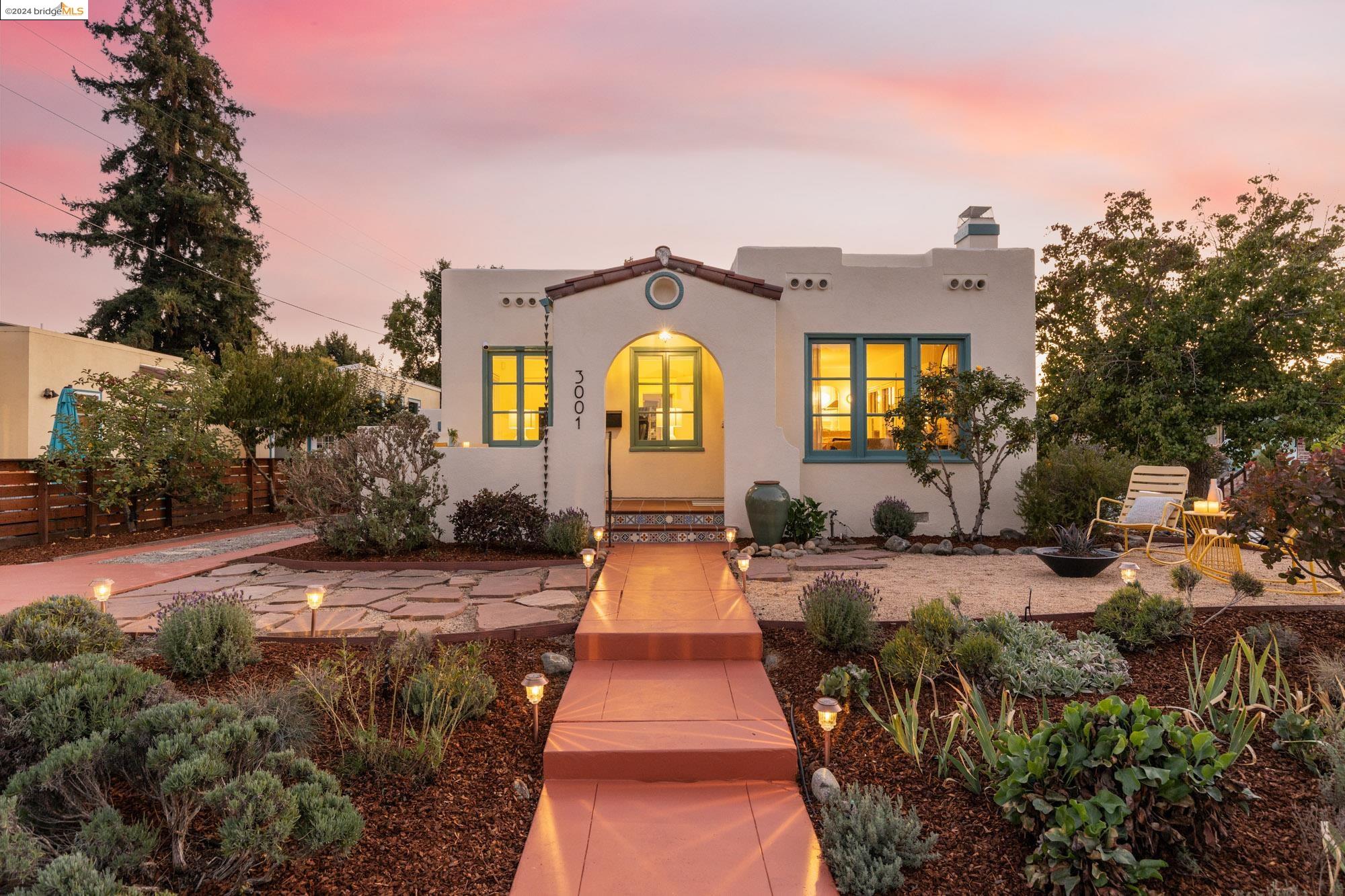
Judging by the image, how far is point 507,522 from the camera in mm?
8008

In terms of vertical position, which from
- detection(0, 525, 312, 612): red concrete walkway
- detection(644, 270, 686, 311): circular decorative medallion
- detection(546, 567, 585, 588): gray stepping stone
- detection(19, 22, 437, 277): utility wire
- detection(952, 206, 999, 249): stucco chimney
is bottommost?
detection(0, 525, 312, 612): red concrete walkway

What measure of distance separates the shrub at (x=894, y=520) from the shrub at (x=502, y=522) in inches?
179

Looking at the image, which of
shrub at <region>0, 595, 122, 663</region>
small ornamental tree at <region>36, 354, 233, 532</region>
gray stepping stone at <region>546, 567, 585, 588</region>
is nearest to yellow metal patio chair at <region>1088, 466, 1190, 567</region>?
gray stepping stone at <region>546, 567, 585, 588</region>

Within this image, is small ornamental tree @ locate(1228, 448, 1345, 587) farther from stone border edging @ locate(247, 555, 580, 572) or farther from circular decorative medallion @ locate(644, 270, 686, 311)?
circular decorative medallion @ locate(644, 270, 686, 311)

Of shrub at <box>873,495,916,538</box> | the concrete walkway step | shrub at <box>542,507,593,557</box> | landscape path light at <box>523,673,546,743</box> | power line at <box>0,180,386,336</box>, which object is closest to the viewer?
the concrete walkway step

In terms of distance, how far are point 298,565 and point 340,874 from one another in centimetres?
596

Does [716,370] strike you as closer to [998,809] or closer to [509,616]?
[509,616]

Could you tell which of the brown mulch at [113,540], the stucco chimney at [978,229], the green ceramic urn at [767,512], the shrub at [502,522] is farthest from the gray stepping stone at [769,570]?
the brown mulch at [113,540]

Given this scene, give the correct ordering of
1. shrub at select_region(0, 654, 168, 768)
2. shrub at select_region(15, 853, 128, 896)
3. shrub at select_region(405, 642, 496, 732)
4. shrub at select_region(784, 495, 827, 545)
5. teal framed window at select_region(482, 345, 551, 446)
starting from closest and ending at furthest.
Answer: shrub at select_region(15, 853, 128, 896), shrub at select_region(0, 654, 168, 768), shrub at select_region(405, 642, 496, 732), shrub at select_region(784, 495, 827, 545), teal framed window at select_region(482, 345, 551, 446)

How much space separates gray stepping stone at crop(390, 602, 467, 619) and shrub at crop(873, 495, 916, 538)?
584cm

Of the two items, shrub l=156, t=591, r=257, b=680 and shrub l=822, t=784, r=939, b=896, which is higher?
shrub l=156, t=591, r=257, b=680

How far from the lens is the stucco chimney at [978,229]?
10.2 metres

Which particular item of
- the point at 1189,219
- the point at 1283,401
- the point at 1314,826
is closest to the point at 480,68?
the point at 1314,826

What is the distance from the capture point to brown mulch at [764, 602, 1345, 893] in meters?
2.35
